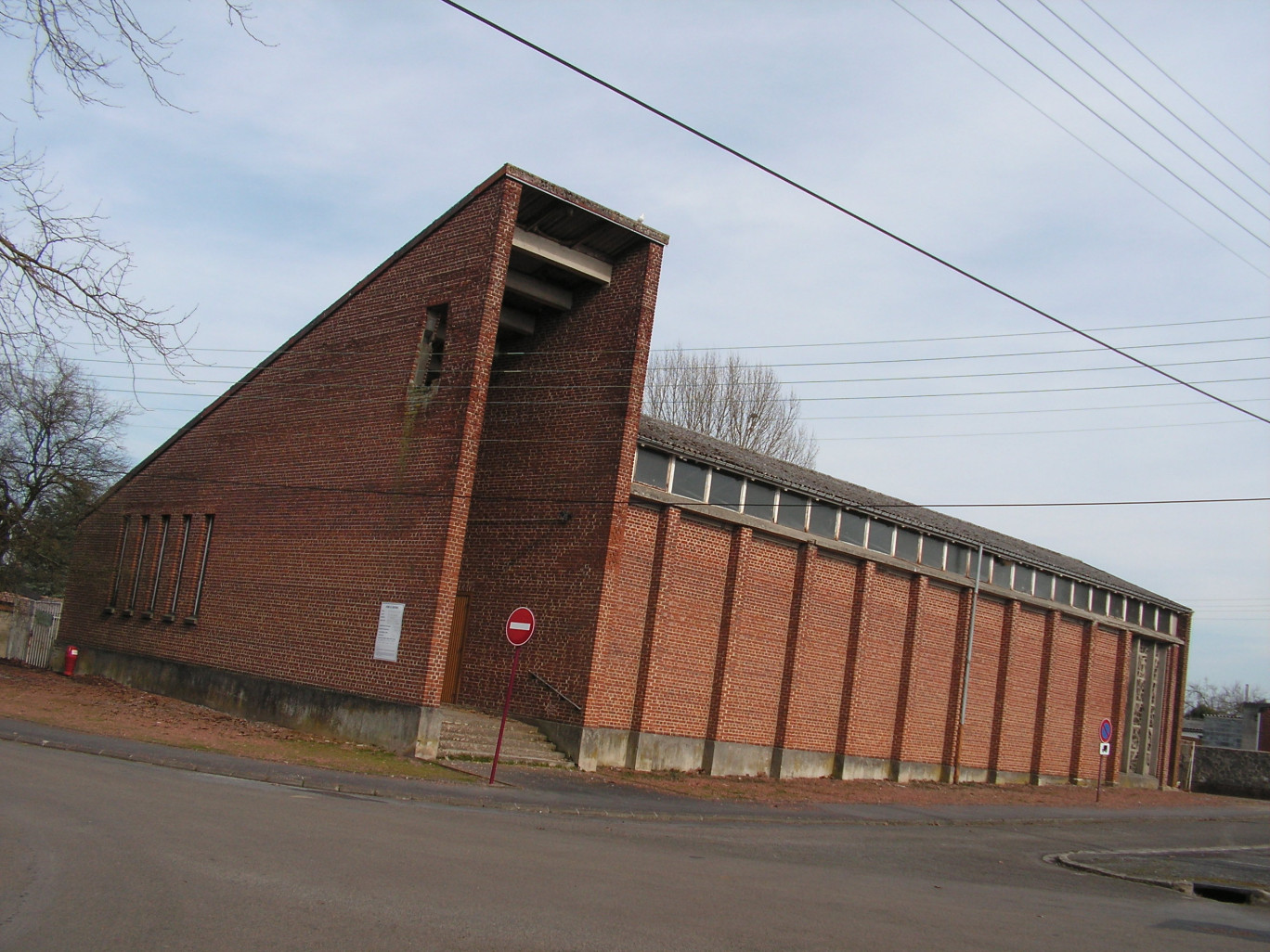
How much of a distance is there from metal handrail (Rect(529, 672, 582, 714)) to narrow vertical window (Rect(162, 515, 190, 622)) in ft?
36.6

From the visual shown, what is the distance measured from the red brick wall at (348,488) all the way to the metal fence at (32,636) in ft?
39.8

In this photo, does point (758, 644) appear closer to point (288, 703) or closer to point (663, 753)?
point (663, 753)

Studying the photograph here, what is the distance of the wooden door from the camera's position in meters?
23.6

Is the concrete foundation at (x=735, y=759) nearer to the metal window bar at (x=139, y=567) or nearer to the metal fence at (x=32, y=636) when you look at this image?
the metal window bar at (x=139, y=567)

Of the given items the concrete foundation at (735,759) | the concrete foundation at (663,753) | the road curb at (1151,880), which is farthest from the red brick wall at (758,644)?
the road curb at (1151,880)

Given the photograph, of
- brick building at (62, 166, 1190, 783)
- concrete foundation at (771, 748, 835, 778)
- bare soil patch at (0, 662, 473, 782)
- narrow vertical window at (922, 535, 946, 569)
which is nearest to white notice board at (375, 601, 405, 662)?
brick building at (62, 166, 1190, 783)

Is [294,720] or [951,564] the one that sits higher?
[951,564]

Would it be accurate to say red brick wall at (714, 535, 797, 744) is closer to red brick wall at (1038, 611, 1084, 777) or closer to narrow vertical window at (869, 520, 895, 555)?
narrow vertical window at (869, 520, 895, 555)

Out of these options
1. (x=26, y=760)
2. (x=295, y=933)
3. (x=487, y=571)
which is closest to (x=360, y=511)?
(x=487, y=571)

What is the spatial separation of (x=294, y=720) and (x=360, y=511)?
4.41 meters

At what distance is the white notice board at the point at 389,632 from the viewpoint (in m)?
20.1

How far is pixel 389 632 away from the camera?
20250mm

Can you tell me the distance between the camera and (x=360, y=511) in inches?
872

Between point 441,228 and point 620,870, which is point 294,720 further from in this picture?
point 620,870
